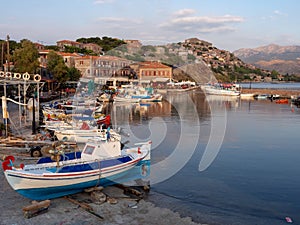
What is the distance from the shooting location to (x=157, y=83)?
91.6 m

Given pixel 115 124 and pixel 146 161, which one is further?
pixel 115 124

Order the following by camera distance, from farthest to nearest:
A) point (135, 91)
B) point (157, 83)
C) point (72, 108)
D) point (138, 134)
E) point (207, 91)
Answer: point (157, 83), point (207, 91), point (135, 91), point (72, 108), point (138, 134)

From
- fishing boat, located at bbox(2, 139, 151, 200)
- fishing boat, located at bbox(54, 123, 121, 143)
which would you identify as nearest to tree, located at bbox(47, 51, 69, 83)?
fishing boat, located at bbox(54, 123, 121, 143)

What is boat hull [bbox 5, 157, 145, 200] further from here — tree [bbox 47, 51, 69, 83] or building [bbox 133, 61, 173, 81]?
building [bbox 133, 61, 173, 81]

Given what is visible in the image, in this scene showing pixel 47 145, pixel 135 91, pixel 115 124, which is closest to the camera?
pixel 47 145

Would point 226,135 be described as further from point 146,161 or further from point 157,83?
point 157,83

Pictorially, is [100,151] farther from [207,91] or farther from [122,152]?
[207,91]

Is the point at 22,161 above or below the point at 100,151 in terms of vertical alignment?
below

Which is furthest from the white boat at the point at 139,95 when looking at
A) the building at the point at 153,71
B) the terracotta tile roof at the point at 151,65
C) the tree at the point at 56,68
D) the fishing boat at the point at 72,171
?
the fishing boat at the point at 72,171

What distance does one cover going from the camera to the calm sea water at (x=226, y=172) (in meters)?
11.4

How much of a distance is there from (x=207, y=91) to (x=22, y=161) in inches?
2840

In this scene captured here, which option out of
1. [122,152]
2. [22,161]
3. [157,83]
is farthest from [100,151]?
[157,83]

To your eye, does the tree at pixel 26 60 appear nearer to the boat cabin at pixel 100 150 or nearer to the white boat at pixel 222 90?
the boat cabin at pixel 100 150

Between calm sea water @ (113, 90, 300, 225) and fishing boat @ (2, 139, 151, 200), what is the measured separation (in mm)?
1688
